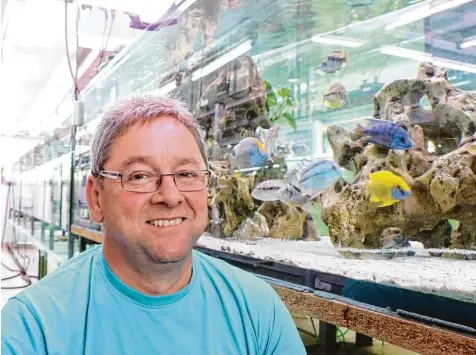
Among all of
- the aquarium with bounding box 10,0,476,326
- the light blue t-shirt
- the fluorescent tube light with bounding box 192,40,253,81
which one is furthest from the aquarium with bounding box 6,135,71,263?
the light blue t-shirt

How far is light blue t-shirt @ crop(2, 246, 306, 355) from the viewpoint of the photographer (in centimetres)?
65

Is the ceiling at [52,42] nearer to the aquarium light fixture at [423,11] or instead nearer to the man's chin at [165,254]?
the man's chin at [165,254]

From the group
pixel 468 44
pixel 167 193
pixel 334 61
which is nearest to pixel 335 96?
pixel 334 61

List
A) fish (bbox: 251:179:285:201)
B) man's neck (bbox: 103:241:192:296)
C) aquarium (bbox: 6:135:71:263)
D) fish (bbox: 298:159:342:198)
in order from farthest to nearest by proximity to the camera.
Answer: aquarium (bbox: 6:135:71:263) < fish (bbox: 251:179:285:201) < fish (bbox: 298:159:342:198) < man's neck (bbox: 103:241:192:296)

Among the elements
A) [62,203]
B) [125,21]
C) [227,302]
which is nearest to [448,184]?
[227,302]

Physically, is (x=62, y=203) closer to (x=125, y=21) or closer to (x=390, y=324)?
(x=125, y=21)

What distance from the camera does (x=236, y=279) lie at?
817mm

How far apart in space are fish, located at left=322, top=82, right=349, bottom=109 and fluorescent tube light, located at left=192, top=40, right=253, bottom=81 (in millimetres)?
567

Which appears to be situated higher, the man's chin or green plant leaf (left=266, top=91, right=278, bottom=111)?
green plant leaf (left=266, top=91, right=278, bottom=111)

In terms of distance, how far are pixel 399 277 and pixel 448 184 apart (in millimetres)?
233

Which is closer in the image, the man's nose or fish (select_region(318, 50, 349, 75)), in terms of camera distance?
the man's nose

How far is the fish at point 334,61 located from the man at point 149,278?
774mm

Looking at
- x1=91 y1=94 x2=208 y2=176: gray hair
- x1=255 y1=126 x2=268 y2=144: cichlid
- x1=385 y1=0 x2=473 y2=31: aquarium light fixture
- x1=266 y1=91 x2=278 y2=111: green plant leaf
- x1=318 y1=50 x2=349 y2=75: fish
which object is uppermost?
x1=385 y1=0 x2=473 y2=31: aquarium light fixture

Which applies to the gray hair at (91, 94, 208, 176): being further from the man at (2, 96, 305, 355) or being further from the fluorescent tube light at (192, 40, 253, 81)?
the fluorescent tube light at (192, 40, 253, 81)
